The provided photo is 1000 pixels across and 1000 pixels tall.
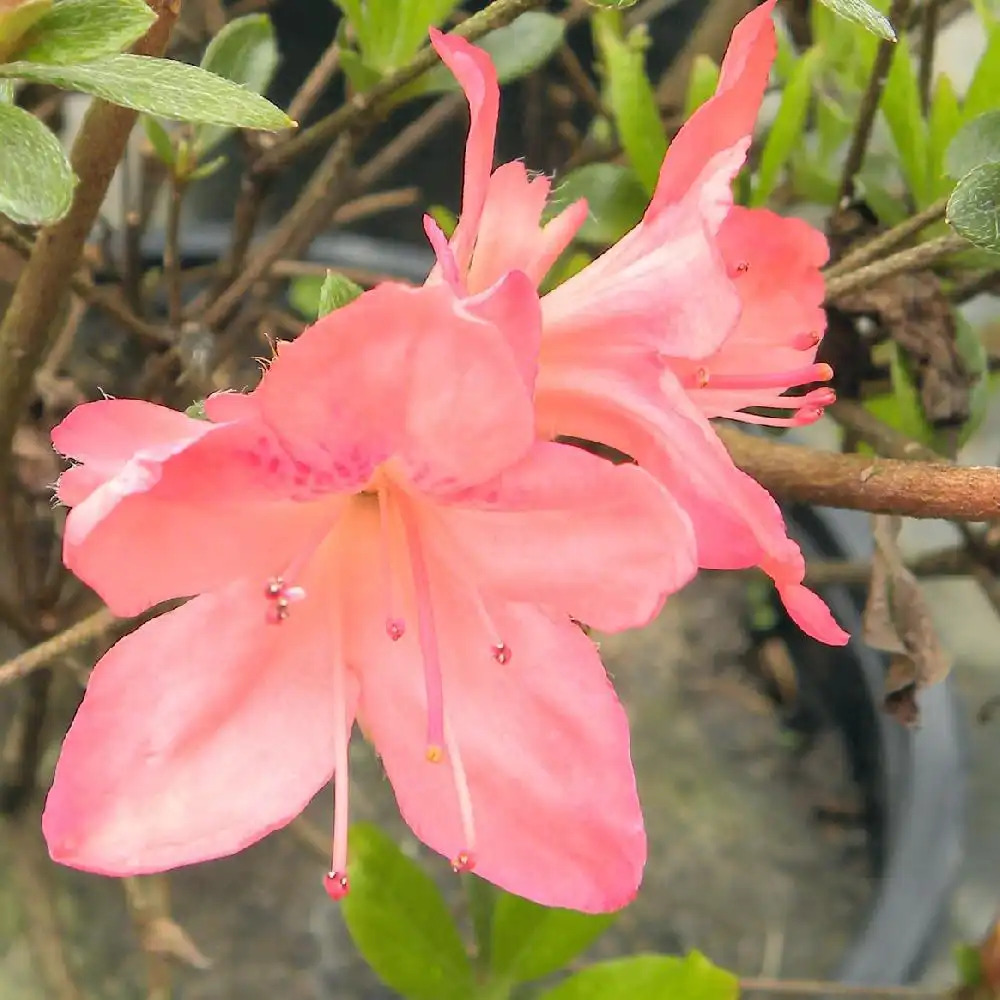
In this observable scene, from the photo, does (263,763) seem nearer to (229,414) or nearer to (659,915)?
(229,414)

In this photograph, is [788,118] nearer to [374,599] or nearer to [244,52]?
[244,52]

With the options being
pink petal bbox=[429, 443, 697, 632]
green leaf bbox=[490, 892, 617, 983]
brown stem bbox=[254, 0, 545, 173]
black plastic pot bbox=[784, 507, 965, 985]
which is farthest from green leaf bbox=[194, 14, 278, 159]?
black plastic pot bbox=[784, 507, 965, 985]

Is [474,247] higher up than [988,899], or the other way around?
[474,247]

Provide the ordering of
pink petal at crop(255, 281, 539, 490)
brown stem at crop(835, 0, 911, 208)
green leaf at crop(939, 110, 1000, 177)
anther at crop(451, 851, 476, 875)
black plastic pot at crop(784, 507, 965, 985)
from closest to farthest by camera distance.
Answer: pink petal at crop(255, 281, 539, 490) → anther at crop(451, 851, 476, 875) → green leaf at crop(939, 110, 1000, 177) → brown stem at crop(835, 0, 911, 208) → black plastic pot at crop(784, 507, 965, 985)

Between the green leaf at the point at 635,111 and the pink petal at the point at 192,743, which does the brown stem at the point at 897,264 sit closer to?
the green leaf at the point at 635,111

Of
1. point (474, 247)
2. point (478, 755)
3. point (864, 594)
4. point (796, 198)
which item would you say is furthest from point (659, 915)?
point (474, 247)

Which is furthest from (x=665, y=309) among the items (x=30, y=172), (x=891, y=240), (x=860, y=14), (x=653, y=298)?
(x=891, y=240)

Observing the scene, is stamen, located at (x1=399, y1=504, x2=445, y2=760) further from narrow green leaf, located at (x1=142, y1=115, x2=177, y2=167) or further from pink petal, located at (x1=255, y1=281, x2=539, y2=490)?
narrow green leaf, located at (x1=142, y1=115, x2=177, y2=167)
